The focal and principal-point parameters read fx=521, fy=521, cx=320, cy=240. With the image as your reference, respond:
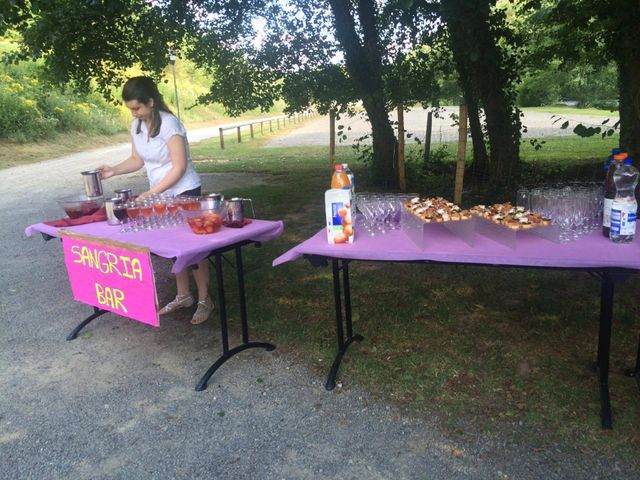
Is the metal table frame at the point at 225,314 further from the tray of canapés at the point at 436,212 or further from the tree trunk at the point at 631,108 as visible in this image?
the tree trunk at the point at 631,108

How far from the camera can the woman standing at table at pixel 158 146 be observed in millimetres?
3342

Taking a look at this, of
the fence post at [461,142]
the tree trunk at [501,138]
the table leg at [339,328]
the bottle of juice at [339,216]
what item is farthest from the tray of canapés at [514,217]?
the tree trunk at [501,138]

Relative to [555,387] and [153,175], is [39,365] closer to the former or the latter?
[153,175]

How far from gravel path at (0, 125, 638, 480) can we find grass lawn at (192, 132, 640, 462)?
153mm

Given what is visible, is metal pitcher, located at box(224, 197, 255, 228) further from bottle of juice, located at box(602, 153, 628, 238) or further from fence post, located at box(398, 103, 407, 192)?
fence post, located at box(398, 103, 407, 192)

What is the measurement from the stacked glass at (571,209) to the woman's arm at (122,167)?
2656 millimetres

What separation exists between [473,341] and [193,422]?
179cm

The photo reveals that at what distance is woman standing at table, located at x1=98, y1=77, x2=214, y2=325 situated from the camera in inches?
132

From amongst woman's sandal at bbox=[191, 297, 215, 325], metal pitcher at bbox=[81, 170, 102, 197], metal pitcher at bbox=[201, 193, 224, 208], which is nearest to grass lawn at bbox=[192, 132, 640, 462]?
woman's sandal at bbox=[191, 297, 215, 325]

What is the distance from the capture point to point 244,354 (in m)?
3.37

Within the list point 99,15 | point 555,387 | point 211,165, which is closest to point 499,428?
point 555,387

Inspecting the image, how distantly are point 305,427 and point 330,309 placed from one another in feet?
4.71

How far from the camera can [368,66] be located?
8516mm

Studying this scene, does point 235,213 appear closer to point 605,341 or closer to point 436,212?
point 436,212
